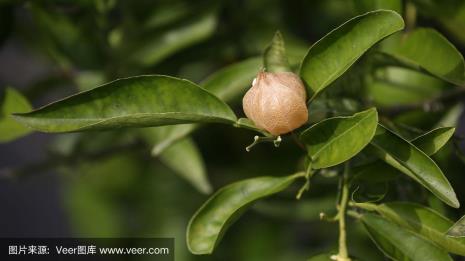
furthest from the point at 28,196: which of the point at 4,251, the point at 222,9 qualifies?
the point at 222,9

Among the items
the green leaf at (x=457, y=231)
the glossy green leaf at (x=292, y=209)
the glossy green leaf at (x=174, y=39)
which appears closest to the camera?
the green leaf at (x=457, y=231)

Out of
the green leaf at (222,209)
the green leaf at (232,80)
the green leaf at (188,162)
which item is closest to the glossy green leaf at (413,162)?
the green leaf at (222,209)

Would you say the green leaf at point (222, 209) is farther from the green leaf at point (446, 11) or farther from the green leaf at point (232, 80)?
the green leaf at point (446, 11)

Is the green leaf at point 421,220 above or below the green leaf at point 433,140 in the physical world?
below

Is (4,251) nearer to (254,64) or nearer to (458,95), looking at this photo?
(254,64)

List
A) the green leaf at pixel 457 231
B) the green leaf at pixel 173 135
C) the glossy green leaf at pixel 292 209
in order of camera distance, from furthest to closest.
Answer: the glossy green leaf at pixel 292 209 → the green leaf at pixel 173 135 → the green leaf at pixel 457 231

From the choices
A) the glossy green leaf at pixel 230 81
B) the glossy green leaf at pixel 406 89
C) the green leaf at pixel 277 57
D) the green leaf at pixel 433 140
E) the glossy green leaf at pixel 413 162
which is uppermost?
the glossy green leaf at pixel 406 89
